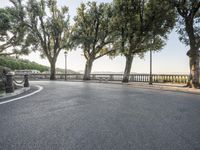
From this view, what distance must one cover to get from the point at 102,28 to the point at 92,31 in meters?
1.87

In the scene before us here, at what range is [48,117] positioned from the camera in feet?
15.9

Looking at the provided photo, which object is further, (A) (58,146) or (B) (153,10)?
(B) (153,10)

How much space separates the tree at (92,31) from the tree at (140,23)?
497cm

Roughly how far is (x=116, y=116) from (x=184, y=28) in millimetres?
13445

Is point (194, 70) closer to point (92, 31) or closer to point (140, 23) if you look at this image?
point (140, 23)

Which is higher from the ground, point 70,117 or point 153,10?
point 153,10

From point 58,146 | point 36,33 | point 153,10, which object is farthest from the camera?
point 36,33

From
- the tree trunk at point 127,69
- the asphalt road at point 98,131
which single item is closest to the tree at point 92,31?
the tree trunk at point 127,69

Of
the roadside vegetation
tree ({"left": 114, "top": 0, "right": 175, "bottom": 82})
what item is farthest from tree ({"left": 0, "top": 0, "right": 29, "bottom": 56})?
tree ({"left": 114, "top": 0, "right": 175, "bottom": 82})

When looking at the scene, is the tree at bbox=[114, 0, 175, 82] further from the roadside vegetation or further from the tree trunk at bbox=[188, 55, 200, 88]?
the tree trunk at bbox=[188, 55, 200, 88]

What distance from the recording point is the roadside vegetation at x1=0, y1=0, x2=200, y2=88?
1559 centimetres

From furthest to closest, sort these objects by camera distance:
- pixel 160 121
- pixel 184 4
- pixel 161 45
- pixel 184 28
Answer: pixel 161 45, pixel 184 28, pixel 184 4, pixel 160 121

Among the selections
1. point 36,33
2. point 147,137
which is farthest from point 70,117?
point 36,33

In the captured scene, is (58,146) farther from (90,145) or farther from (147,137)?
(147,137)
